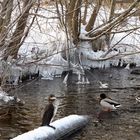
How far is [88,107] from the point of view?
14.2m

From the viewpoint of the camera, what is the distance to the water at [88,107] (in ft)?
36.6

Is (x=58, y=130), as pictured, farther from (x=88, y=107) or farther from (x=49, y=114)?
(x=88, y=107)

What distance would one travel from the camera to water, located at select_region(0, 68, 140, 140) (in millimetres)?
11148

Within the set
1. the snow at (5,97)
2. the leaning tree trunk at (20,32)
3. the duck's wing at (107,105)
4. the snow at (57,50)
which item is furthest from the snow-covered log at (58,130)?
the snow at (57,50)

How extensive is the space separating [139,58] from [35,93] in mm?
11710

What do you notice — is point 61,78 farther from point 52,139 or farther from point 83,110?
point 52,139

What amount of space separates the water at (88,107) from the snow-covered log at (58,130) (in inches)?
7.7

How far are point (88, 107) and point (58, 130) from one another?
424 centimetres

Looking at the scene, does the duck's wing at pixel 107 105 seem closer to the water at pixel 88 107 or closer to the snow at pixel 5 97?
the water at pixel 88 107

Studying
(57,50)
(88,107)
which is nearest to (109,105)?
(88,107)

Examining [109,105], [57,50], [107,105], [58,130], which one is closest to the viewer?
[58,130]

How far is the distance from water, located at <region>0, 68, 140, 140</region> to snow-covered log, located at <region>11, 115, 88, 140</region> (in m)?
0.20

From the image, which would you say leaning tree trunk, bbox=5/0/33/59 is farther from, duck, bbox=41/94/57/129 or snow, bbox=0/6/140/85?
snow, bbox=0/6/140/85

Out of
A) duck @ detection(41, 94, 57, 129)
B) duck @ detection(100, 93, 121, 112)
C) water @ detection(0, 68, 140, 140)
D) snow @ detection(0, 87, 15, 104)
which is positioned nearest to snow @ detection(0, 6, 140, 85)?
water @ detection(0, 68, 140, 140)
